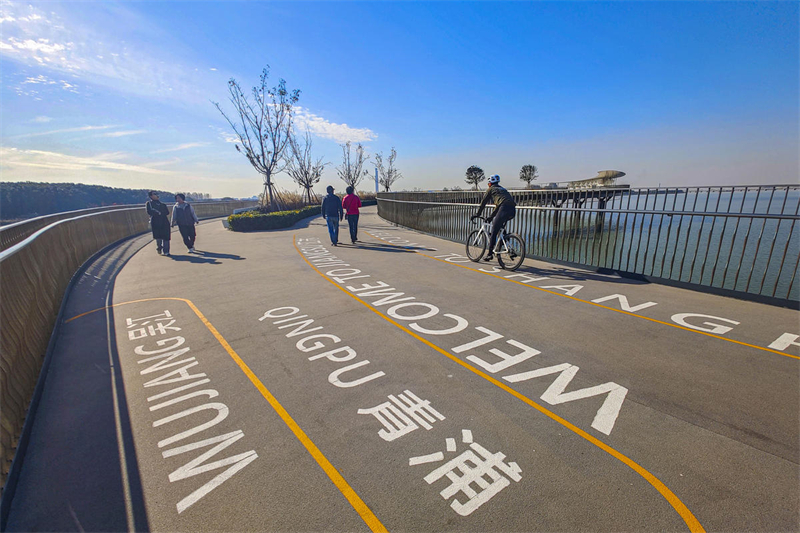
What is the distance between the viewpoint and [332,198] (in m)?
11.5

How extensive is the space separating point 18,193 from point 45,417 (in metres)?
54.4

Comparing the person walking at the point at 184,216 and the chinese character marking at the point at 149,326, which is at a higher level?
the person walking at the point at 184,216

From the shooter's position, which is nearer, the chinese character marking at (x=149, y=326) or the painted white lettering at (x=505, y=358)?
the painted white lettering at (x=505, y=358)

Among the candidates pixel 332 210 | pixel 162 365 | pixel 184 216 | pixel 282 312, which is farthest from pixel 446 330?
pixel 184 216

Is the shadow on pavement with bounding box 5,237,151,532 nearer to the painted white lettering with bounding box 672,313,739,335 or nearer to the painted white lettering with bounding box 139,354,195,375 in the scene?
the painted white lettering with bounding box 139,354,195,375

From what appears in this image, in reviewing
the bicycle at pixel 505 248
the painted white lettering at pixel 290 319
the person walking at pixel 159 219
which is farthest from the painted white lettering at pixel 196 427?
the person walking at pixel 159 219

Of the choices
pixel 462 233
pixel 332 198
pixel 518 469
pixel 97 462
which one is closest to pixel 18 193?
pixel 332 198

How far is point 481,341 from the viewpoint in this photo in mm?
4328

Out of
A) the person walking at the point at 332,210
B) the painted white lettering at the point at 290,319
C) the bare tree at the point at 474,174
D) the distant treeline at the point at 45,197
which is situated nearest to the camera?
the painted white lettering at the point at 290,319

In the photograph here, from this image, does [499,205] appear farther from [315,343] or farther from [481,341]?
[315,343]

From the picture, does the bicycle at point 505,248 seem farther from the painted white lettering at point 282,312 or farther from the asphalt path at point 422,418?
the painted white lettering at point 282,312

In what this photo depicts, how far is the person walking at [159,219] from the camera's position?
33.8 feet

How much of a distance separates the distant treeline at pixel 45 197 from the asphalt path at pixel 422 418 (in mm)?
37166

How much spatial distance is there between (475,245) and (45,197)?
56847 millimetres
